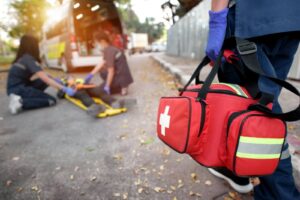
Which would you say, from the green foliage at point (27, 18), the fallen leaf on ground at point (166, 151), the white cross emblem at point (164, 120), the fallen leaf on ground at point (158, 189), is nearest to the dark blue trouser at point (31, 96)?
the fallen leaf on ground at point (166, 151)

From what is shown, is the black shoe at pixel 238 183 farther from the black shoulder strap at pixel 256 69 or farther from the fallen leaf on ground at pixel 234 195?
the black shoulder strap at pixel 256 69

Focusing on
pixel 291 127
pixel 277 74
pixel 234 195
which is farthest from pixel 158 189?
pixel 291 127

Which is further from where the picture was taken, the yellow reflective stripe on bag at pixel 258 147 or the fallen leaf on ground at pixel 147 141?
the fallen leaf on ground at pixel 147 141

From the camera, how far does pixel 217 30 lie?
1250 mm

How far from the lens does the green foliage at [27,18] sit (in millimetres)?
12352

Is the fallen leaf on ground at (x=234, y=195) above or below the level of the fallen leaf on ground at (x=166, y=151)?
below

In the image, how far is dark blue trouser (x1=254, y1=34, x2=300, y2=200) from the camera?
1.17 m

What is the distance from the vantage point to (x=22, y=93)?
427 cm

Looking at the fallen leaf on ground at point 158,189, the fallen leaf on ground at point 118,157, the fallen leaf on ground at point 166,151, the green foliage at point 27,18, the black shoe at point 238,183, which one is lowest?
the fallen leaf on ground at point 158,189

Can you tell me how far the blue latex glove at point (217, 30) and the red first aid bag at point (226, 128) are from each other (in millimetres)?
129

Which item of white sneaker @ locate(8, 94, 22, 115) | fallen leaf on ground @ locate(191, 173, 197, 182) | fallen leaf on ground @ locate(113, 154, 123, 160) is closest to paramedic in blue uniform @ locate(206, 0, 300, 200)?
fallen leaf on ground @ locate(191, 173, 197, 182)

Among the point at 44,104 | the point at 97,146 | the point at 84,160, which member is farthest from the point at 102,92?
the point at 84,160

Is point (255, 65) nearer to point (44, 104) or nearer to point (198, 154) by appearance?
point (198, 154)

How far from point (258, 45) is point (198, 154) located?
705mm
